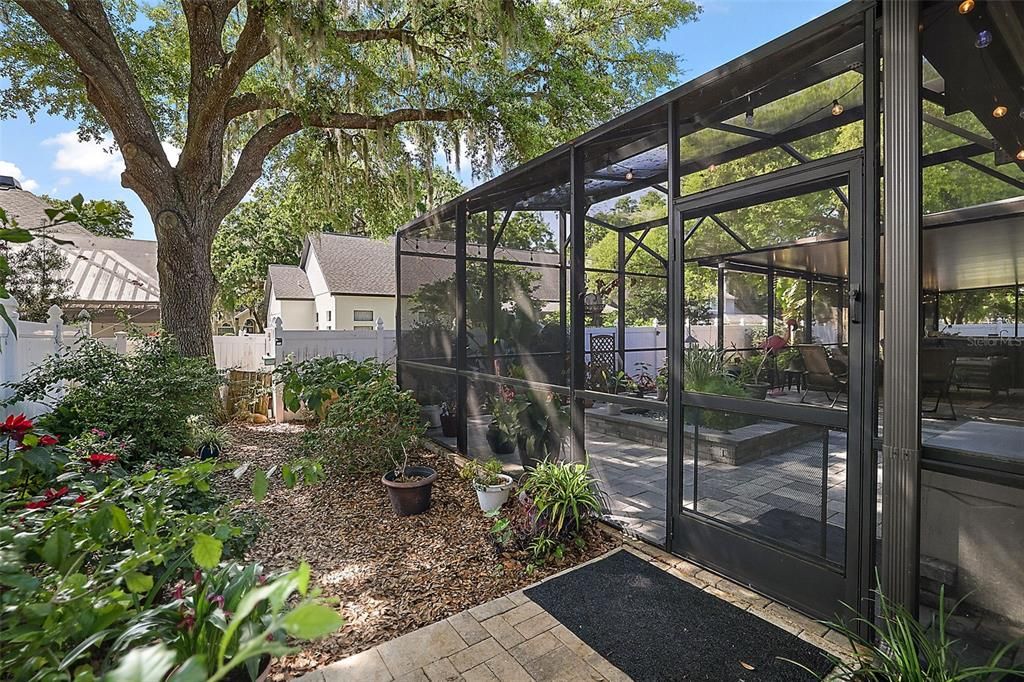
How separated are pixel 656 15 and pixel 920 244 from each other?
6.96m

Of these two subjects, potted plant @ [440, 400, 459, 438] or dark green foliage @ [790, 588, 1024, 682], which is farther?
potted plant @ [440, 400, 459, 438]

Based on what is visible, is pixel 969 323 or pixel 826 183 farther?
pixel 826 183

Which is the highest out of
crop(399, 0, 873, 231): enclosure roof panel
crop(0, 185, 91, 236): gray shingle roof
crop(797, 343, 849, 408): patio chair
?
crop(0, 185, 91, 236): gray shingle roof

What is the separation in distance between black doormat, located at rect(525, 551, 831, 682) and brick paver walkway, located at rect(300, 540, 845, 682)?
78 mm

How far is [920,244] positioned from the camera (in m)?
2.04

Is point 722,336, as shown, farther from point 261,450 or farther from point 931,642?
point 261,450

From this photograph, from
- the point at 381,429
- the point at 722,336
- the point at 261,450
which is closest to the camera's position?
the point at 722,336

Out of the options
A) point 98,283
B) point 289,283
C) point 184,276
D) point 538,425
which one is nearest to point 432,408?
point 538,425

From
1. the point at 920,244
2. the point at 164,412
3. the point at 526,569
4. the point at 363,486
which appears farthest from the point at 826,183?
the point at 164,412

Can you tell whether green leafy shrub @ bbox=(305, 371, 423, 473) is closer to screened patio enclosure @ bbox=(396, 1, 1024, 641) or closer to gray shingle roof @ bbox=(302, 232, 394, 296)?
screened patio enclosure @ bbox=(396, 1, 1024, 641)

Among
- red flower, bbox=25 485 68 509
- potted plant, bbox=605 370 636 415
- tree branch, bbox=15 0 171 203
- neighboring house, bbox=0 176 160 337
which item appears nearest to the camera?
red flower, bbox=25 485 68 509

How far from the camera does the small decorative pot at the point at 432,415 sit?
6.32m

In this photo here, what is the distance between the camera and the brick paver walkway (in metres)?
2.17

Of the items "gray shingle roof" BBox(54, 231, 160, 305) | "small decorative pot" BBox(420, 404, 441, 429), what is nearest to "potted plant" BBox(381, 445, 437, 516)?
"small decorative pot" BBox(420, 404, 441, 429)
